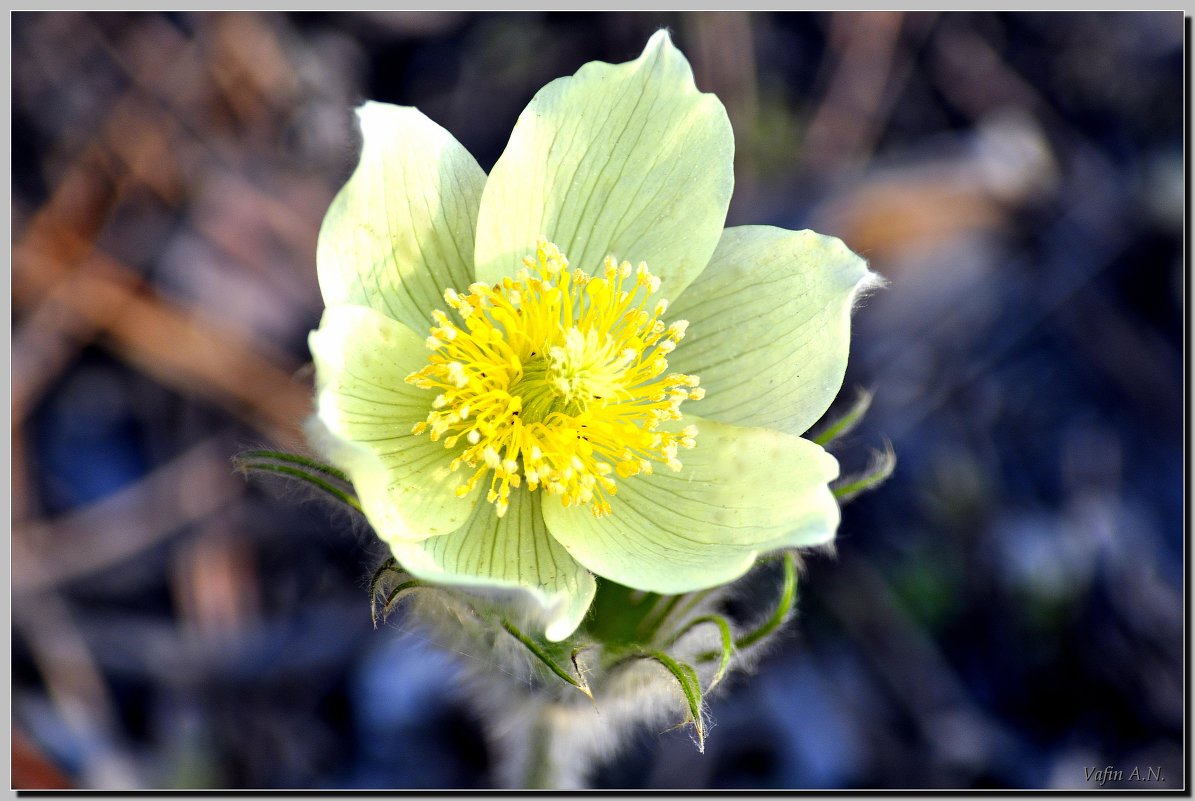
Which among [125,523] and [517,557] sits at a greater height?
[517,557]

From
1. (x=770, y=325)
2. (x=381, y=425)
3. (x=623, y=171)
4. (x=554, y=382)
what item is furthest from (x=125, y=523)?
(x=770, y=325)

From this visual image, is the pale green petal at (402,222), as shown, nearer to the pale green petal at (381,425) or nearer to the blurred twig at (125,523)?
the pale green petal at (381,425)

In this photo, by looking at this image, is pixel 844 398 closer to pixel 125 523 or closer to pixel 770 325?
pixel 770 325

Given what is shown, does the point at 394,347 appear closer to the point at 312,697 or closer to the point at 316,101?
the point at 312,697

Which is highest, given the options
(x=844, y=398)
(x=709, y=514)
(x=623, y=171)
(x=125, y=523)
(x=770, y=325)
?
(x=623, y=171)

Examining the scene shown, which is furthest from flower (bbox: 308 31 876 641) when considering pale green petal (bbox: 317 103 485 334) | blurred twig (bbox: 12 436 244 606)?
blurred twig (bbox: 12 436 244 606)

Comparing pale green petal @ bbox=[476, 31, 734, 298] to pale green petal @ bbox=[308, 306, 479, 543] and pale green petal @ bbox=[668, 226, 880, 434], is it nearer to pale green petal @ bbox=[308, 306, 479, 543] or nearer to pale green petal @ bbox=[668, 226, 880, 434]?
pale green petal @ bbox=[668, 226, 880, 434]
